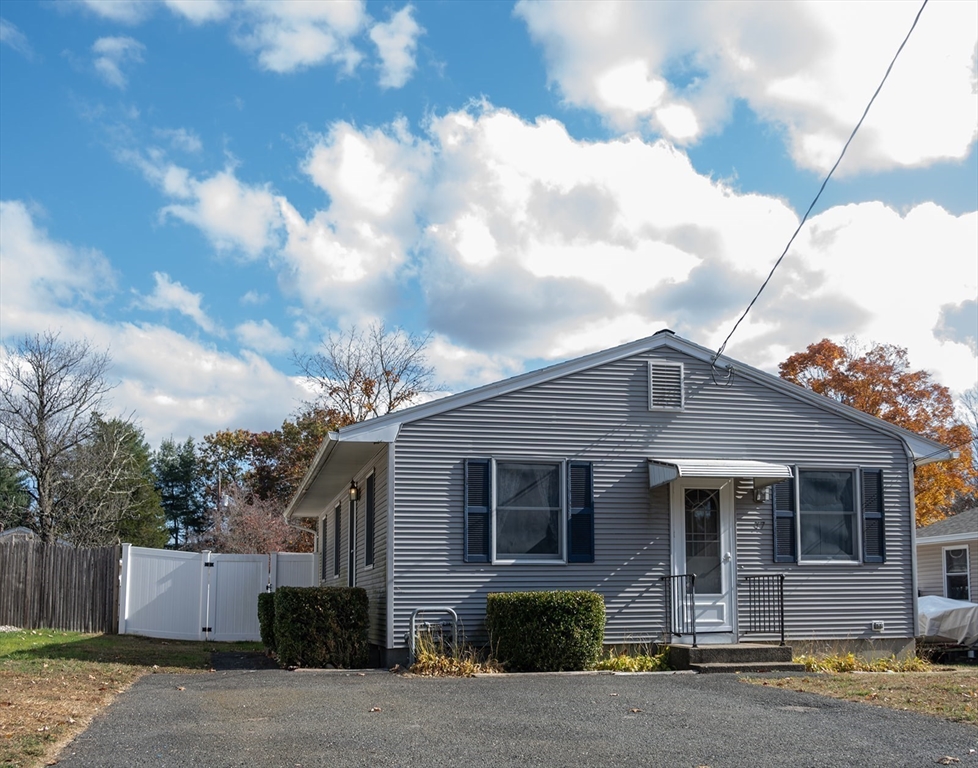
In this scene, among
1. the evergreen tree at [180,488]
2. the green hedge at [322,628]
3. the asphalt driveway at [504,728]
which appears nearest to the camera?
the asphalt driveway at [504,728]

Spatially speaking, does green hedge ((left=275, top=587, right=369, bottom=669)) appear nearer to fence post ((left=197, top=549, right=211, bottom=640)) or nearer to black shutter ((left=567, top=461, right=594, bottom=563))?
black shutter ((left=567, top=461, right=594, bottom=563))

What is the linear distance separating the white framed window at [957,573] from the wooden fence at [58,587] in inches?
697

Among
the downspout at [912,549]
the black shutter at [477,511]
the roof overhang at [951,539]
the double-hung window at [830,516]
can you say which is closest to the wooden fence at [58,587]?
the black shutter at [477,511]

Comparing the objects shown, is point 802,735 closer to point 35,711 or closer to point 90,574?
A: point 35,711

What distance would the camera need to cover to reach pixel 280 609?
1388 centimetres

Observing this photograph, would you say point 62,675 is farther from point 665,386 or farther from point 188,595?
point 188,595

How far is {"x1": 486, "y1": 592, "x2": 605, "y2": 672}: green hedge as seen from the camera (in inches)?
513

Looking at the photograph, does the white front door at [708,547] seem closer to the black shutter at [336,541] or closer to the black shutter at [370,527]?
the black shutter at [370,527]

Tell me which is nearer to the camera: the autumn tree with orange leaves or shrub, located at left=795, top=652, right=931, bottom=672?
shrub, located at left=795, top=652, right=931, bottom=672

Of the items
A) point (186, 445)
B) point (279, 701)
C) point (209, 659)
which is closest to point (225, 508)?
point (186, 445)

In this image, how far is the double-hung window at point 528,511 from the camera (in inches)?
554

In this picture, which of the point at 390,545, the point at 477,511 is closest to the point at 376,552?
the point at 390,545

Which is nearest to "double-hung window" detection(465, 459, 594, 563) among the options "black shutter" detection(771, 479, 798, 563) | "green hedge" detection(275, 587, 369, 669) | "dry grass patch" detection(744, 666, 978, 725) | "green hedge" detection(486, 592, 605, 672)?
"green hedge" detection(486, 592, 605, 672)

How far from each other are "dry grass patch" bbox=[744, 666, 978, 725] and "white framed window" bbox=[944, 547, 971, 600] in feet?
34.5
